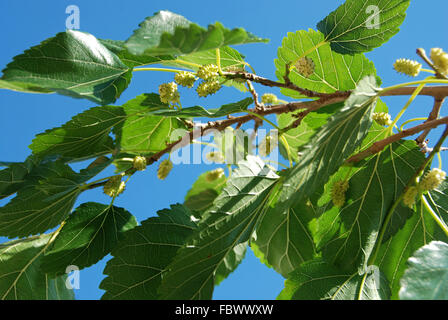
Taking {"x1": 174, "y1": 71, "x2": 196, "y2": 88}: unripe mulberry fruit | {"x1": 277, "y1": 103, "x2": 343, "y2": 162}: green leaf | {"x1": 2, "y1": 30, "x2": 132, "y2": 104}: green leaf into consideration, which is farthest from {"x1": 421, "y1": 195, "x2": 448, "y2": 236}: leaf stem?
{"x1": 2, "y1": 30, "x2": 132, "y2": 104}: green leaf

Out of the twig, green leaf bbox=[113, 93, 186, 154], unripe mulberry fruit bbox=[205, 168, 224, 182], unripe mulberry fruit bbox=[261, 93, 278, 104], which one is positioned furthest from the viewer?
unripe mulberry fruit bbox=[205, 168, 224, 182]

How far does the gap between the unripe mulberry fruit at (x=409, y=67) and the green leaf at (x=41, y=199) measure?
0.54 metres

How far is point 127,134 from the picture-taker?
3.05 feet

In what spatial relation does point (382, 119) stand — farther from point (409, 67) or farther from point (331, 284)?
point (331, 284)

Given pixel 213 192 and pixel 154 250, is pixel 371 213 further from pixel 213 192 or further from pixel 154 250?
pixel 213 192

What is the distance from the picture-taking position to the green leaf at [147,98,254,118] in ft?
2.41

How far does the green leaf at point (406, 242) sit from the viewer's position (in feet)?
2.56

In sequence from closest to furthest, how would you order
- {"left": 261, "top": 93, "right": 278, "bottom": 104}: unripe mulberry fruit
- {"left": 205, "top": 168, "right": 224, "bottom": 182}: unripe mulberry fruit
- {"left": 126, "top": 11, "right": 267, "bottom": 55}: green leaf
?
{"left": 126, "top": 11, "right": 267, "bottom": 55}: green leaf → {"left": 261, "top": 93, "right": 278, "bottom": 104}: unripe mulberry fruit → {"left": 205, "top": 168, "right": 224, "bottom": 182}: unripe mulberry fruit

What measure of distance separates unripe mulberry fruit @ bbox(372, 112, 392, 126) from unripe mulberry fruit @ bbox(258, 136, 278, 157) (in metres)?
0.20

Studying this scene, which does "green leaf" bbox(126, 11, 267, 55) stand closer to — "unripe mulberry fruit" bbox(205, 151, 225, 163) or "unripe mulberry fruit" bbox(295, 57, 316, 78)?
"unripe mulberry fruit" bbox(295, 57, 316, 78)

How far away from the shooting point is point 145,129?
943 mm

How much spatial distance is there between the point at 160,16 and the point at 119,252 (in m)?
0.42

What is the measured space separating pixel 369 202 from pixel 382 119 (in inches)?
6.4
